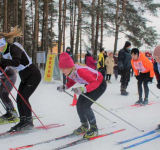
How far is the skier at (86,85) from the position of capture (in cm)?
336

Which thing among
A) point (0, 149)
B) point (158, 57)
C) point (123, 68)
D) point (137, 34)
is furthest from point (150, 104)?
point (137, 34)

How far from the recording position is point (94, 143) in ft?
11.0

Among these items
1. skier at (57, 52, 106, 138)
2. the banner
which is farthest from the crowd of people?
the banner

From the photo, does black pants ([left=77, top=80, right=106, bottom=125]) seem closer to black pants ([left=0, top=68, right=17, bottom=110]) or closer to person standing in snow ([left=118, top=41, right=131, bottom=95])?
black pants ([left=0, top=68, right=17, bottom=110])

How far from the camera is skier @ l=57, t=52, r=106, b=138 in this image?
3359mm

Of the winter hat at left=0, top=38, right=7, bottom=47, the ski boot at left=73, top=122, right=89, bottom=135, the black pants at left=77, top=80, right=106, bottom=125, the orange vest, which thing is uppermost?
the winter hat at left=0, top=38, right=7, bottom=47

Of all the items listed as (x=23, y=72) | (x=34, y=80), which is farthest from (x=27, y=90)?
(x=23, y=72)

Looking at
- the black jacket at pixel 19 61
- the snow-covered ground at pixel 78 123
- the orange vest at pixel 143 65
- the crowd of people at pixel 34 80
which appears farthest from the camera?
the orange vest at pixel 143 65

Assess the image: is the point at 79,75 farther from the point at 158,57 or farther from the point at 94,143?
the point at 158,57

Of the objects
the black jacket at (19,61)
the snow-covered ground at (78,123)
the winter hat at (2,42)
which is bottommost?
the snow-covered ground at (78,123)

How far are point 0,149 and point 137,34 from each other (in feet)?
64.2

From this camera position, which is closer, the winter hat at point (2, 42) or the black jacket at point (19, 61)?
the black jacket at point (19, 61)

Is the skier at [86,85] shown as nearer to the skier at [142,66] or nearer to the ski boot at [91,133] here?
Answer: the ski boot at [91,133]

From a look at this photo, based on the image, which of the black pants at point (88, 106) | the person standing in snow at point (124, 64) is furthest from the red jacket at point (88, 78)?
the person standing in snow at point (124, 64)
